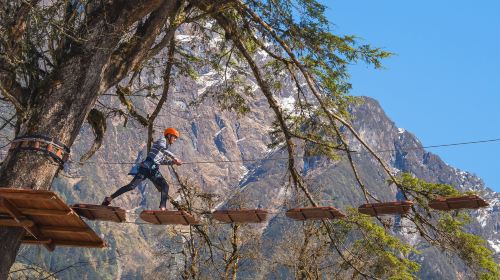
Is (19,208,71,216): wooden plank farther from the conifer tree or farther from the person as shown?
the person

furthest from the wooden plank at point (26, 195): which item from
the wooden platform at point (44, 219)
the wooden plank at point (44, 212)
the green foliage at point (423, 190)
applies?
the green foliage at point (423, 190)

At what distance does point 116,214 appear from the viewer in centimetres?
726

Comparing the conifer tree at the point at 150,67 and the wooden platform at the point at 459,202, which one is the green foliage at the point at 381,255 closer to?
the conifer tree at the point at 150,67

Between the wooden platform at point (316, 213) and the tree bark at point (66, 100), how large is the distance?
269cm

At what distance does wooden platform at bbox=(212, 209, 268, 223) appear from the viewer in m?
7.78

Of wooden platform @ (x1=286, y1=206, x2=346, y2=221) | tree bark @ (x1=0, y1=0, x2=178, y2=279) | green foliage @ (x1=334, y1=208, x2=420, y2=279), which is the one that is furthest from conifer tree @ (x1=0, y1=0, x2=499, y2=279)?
green foliage @ (x1=334, y1=208, x2=420, y2=279)

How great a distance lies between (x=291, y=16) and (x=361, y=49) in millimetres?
1099

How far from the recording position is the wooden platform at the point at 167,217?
751cm

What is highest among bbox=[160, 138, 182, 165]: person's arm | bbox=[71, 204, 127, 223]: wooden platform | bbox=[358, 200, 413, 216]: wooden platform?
bbox=[160, 138, 182, 165]: person's arm

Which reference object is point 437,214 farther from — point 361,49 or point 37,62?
point 37,62

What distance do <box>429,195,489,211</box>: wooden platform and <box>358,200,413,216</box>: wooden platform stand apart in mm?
316

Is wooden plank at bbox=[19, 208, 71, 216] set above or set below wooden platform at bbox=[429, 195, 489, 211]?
below

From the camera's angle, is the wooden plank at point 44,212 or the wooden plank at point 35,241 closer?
the wooden plank at point 44,212

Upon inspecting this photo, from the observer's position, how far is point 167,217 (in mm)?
7727
